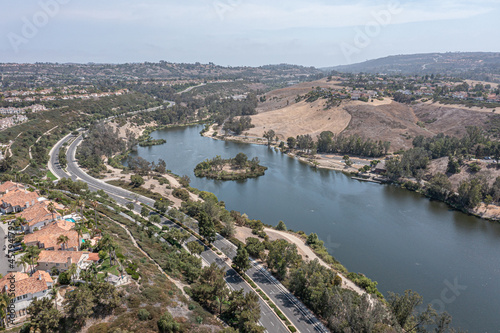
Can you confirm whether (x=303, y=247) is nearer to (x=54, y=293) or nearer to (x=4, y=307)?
(x=54, y=293)

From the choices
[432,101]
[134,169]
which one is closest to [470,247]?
[134,169]

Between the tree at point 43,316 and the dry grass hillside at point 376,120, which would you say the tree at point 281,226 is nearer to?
the tree at point 43,316

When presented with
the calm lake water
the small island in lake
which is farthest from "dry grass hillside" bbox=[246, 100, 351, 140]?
the small island in lake

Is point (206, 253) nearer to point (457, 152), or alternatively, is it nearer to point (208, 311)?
point (208, 311)

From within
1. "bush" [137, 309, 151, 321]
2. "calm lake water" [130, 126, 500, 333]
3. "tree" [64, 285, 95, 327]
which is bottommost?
"calm lake water" [130, 126, 500, 333]

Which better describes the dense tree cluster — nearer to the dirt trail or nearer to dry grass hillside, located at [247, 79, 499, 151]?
dry grass hillside, located at [247, 79, 499, 151]

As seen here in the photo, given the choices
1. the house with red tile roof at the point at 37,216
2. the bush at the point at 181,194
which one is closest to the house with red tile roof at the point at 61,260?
the house with red tile roof at the point at 37,216

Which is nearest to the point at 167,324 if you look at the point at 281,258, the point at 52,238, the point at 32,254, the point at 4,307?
the point at 4,307
